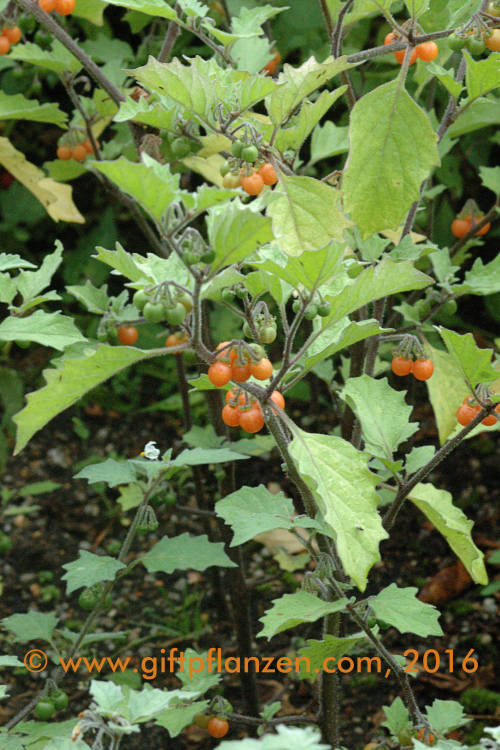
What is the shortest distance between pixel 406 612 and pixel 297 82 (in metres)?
0.86

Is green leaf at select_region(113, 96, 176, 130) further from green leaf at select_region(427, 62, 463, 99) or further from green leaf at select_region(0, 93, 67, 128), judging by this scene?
green leaf at select_region(0, 93, 67, 128)

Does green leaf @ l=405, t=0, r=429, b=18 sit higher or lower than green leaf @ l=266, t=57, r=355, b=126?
higher

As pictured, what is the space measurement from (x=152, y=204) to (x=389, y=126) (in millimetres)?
591

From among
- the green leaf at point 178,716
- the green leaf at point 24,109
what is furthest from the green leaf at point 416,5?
the green leaf at point 178,716

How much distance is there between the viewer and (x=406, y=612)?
4.57 ft

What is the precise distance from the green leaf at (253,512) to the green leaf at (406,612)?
20 centimetres

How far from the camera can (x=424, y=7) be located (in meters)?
1.38

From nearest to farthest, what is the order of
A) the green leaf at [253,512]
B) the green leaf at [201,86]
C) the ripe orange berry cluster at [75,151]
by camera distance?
the green leaf at [201,86] → the green leaf at [253,512] → the ripe orange berry cluster at [75,151]

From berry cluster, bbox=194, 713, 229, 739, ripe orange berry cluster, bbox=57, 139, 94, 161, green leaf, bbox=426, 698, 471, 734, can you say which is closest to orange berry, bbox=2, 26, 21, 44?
ripe orange berry cluster, bbox=57, 139, 94, 161

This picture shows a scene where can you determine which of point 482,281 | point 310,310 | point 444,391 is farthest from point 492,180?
point 310,310

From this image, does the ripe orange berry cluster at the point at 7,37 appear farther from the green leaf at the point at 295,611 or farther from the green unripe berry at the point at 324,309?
the green leaf at the point at 295,611

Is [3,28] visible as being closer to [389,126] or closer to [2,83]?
[389,126]

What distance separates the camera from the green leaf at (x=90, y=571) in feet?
5.34

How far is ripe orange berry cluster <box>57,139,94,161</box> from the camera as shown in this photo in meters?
2.14
